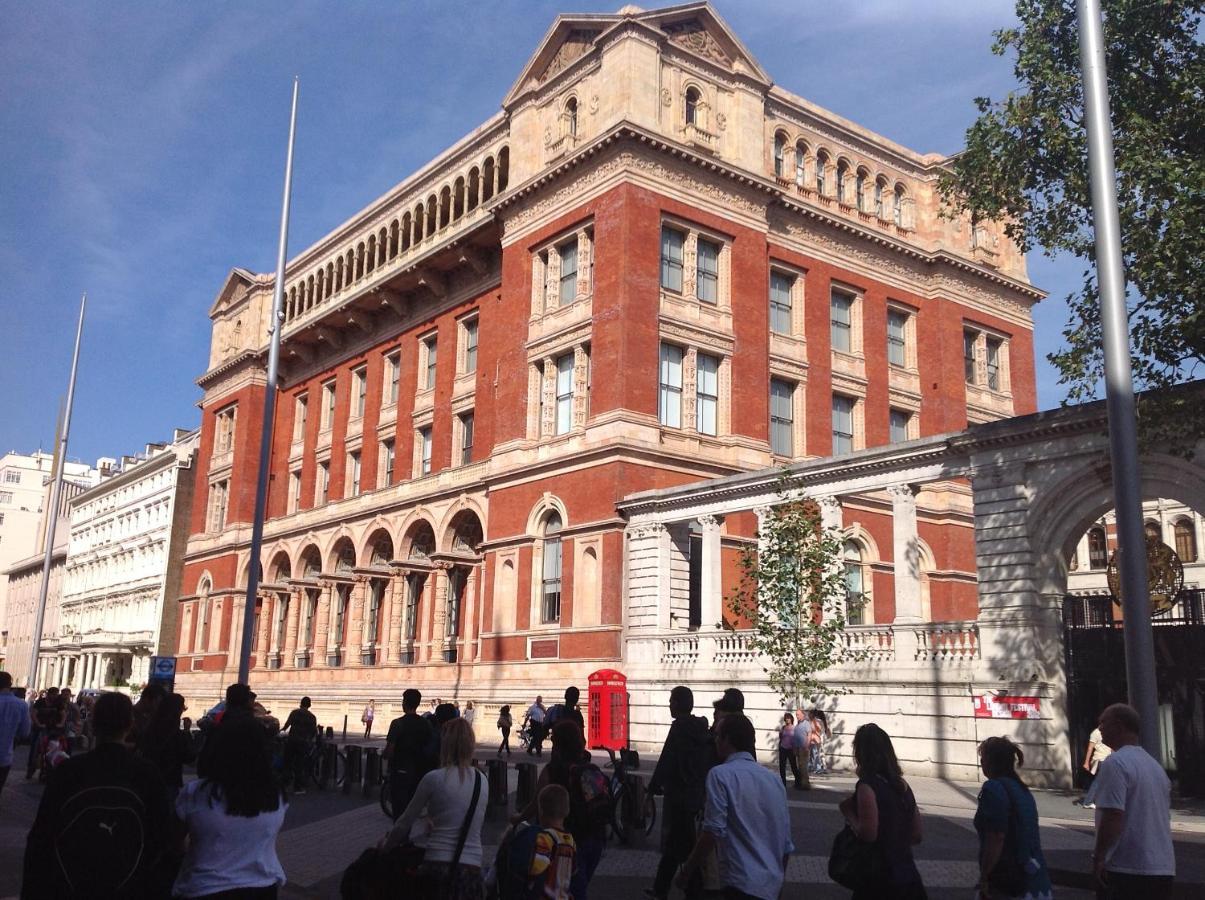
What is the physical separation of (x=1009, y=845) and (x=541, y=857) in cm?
272

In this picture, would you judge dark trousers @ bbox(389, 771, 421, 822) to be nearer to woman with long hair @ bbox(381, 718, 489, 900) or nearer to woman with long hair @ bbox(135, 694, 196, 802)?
woman with long hair @ bbox(135, 694, 196, 802)

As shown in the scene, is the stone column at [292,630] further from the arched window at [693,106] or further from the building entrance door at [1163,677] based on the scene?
the building entrance door at [1163,677]

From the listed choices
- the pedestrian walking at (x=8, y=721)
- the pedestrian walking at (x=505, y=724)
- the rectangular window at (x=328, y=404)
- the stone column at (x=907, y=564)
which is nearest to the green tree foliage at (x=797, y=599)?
the stone column at (x=907, y=564)

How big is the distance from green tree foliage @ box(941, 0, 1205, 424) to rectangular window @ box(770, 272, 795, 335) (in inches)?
688

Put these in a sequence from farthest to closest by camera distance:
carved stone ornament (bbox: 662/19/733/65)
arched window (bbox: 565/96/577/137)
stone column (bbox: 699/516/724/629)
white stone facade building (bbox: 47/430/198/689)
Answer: white stone facade building (bbox: 47/430/198/689), arched window (bbox: 565/96/577/137), carved stone ornament (bbox: 662/19/733/65), stone column (bbox: 699/516/724/629)

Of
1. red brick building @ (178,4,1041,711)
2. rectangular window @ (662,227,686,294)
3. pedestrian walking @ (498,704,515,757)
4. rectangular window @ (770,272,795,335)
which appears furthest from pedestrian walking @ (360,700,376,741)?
rectangular window @ (770,272,795,335)

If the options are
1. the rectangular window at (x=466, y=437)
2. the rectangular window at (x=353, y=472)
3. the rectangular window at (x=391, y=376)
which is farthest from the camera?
the rectangular window at (x=353, y=472)

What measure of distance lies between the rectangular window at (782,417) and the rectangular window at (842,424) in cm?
220

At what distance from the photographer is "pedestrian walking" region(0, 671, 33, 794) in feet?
40.1

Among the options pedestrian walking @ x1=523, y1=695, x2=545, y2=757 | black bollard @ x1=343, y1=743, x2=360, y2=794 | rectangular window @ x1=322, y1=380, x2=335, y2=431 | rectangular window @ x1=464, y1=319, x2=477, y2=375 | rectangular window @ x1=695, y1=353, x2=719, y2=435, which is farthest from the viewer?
rectangular window @ x1=322, y1=380, x2=335, y2=431

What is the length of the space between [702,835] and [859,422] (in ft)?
115

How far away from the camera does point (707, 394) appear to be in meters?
35.4

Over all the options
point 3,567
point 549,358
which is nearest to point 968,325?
point 549,358

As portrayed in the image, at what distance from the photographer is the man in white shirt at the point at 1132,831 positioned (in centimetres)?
645
